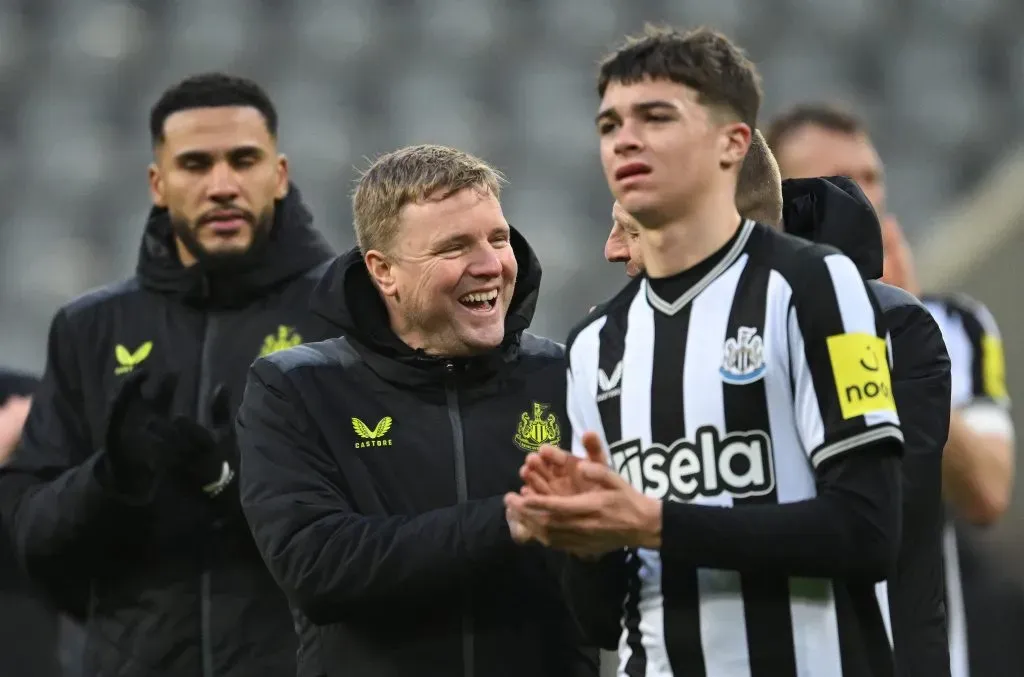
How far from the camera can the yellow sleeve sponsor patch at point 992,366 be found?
13.3 ft

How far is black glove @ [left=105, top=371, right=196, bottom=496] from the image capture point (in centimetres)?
314

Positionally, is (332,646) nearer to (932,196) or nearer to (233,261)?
(233,261)

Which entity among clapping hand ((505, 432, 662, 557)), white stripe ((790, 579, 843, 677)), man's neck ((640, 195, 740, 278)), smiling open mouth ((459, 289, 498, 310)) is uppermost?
smiling open mouth ((459, 289, 498, 310))

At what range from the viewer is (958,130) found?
7.68 meters

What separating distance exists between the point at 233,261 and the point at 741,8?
4.80 m

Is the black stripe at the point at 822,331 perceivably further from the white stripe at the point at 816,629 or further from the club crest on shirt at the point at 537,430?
the club crest on shirt at the point at 537,430

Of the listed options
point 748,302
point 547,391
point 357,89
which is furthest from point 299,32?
point 748,302

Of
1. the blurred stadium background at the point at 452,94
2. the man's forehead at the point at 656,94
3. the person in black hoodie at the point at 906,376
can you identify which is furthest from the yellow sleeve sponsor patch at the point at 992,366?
the blurred stadium background at the point at 452,94

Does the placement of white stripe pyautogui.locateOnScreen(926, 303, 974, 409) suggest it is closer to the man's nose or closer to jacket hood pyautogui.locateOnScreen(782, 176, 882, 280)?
jacket hood pyautogui.locateOnScreen(782, 176, 882, 280)

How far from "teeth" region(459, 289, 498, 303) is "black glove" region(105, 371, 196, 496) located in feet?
2.25

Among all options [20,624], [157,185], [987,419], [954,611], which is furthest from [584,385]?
[20,624]

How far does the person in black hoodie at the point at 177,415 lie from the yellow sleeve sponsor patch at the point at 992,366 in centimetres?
166

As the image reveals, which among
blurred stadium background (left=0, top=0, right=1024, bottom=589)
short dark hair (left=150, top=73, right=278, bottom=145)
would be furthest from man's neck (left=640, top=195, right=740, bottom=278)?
blurred stadium background (left=0, top=0, right=1024, bottom=589)

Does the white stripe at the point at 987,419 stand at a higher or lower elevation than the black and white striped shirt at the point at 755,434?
higher
